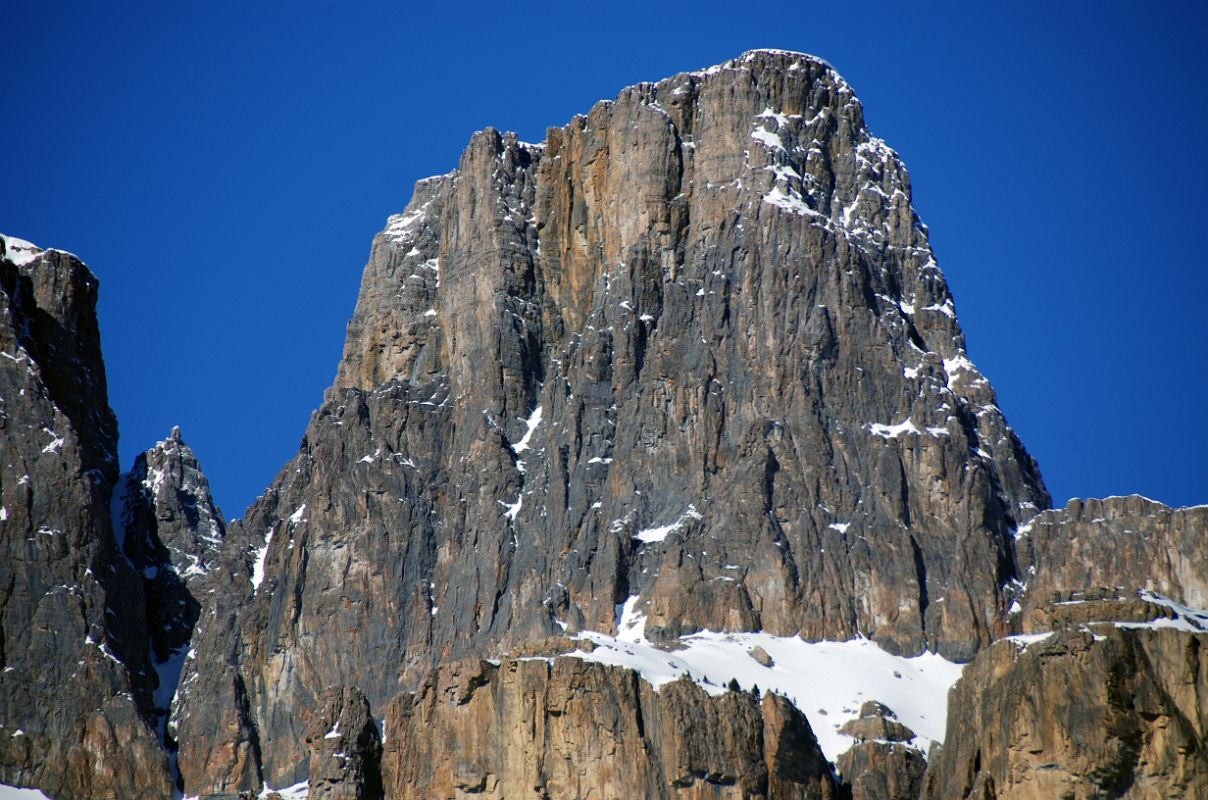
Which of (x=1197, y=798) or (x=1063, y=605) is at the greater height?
(x=1063, y=605)

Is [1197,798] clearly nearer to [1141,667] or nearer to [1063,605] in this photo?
[1141,667]

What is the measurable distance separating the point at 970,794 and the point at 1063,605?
17.6m

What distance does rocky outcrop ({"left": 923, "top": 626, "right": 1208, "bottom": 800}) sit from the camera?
574ft

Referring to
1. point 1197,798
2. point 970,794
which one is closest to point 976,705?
point 970,794

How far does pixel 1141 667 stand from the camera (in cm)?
17838

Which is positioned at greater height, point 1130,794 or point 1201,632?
point 1201,632

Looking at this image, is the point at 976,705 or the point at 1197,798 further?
the point at 976,705

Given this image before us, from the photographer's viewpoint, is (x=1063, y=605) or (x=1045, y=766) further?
(x=1063, y=605)

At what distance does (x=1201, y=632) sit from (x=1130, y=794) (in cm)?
1389

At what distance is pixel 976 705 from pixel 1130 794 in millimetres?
16234


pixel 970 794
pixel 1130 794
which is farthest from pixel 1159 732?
pixel 970 794

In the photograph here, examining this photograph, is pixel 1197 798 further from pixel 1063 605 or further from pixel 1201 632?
pixel 1063 605

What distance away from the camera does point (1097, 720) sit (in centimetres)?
17738

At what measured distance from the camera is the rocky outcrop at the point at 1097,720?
17488 centimetres
